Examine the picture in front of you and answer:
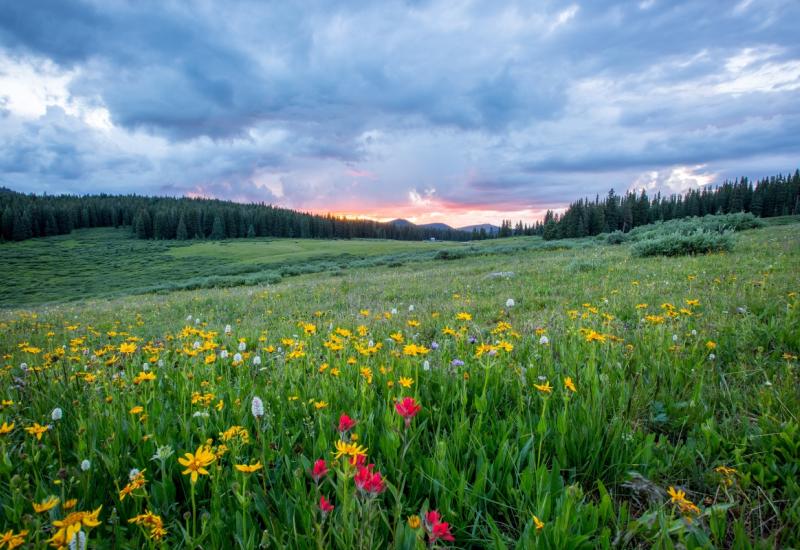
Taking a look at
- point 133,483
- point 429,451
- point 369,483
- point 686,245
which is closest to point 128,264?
point 686,245

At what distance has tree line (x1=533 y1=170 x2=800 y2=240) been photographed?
90.1 meters

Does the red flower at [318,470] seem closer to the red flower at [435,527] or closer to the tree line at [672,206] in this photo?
the red flower at [435,527]

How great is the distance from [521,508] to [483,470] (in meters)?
0.23

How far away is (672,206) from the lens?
102812mm

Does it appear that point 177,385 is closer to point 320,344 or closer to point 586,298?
point 320,344

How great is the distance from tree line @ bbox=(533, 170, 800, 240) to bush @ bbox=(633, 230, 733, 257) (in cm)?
8327

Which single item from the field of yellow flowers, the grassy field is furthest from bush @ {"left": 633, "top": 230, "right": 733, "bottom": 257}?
the grassy field

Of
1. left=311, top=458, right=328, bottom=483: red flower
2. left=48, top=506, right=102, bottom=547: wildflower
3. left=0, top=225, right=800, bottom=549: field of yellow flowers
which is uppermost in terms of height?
left=311, top=458, right=328, bottom=483: red flower

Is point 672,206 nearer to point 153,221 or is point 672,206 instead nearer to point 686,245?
point 686,245

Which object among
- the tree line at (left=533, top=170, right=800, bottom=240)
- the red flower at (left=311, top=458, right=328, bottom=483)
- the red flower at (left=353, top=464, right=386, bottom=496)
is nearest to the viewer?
the red flower at (left=353, top=464, right=386, bottom=496)

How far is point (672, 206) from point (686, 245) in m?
113

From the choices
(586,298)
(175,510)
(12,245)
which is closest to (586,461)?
(175,510)

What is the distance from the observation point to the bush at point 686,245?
41.0 ft

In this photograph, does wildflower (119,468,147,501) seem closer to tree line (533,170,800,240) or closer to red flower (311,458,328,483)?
red flower (311,458,328,483)
